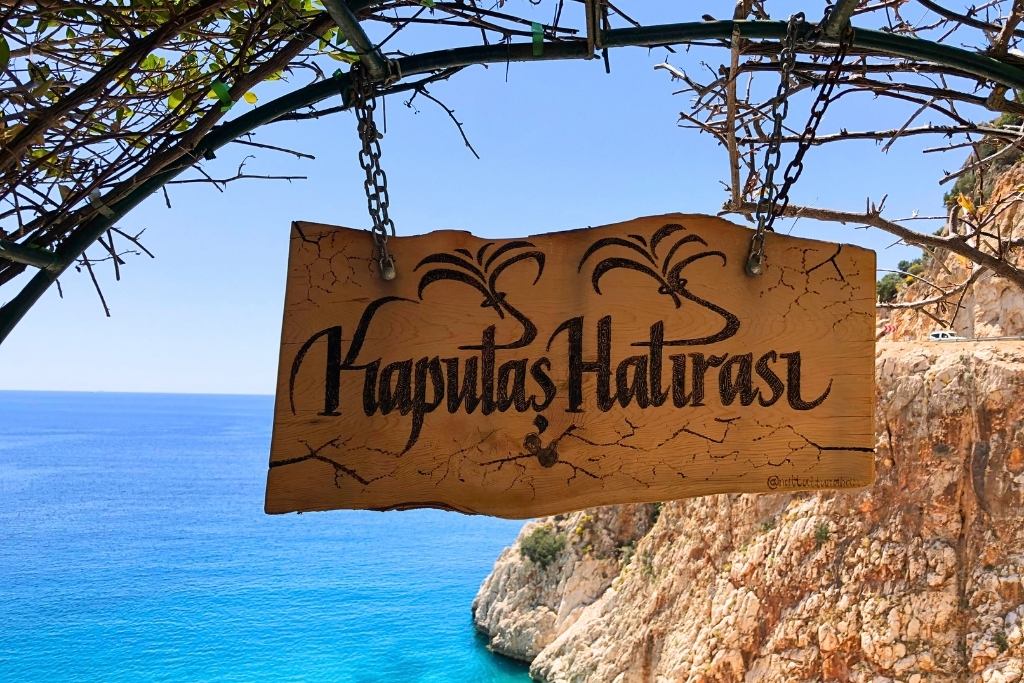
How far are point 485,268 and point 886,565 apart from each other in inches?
387

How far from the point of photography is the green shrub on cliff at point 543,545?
48.2 feet

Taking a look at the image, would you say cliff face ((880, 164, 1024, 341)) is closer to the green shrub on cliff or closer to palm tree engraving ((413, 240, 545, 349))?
the green shrub on cliff

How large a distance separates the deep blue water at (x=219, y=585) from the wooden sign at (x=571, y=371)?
15.4m

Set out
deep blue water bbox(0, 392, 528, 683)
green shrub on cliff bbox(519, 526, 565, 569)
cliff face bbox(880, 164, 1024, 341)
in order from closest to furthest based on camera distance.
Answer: cliff face bbox(880, 164, 1024, 341) < green shrub on cliff bbox(519, 526, 565, 569) < deep blue water bbox(0, 392, 528, 683)

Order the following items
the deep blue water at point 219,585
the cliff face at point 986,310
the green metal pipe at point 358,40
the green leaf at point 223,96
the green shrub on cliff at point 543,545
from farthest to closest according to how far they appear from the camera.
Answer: the deep blue water at point 219,585, the green shrub on cliff at point 543,545, the cliff face at point 986,310, the green leaf at point 223,96, the green metal pipe at point 358,40

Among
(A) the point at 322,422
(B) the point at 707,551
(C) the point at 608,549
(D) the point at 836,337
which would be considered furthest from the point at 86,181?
(C) the point at 608,549

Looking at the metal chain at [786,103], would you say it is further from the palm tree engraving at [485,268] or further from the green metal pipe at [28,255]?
the green metal pipe at [28,255]

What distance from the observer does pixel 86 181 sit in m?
1.02

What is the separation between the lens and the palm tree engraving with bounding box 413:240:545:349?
84 centimetres

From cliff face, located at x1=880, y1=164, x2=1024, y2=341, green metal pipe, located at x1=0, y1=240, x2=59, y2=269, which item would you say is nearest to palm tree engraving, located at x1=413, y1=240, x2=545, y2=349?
green metal pipe, located at x1=0, y1=240, x2=59, y2=269

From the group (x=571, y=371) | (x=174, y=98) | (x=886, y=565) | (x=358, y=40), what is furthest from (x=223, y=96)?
(x=886, y=565)

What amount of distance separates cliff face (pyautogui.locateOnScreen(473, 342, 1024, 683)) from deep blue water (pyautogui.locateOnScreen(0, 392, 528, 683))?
18.6ft

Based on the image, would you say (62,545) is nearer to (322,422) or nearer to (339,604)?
(339,604)

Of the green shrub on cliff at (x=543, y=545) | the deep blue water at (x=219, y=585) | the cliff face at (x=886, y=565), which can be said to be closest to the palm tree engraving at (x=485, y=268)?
the cliff face at (x=886, y=565)
